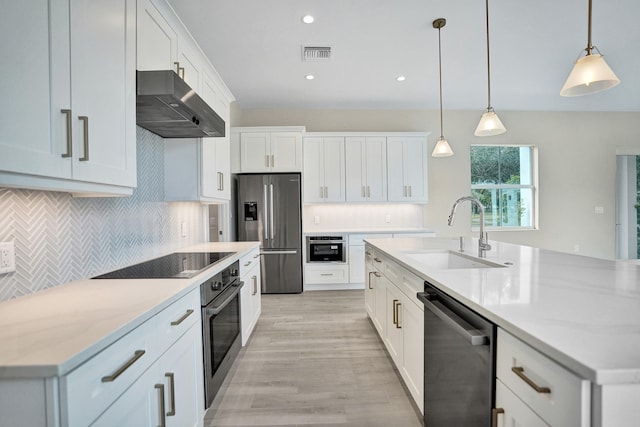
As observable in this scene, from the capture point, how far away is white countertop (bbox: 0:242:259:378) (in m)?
0.72

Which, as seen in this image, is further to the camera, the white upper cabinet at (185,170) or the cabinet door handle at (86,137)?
the white upper cabinet at (185,170)

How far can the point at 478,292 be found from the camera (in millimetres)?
1152

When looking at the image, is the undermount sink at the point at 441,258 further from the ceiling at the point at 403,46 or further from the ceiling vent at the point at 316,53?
the ceiling vent at the point at 316,53

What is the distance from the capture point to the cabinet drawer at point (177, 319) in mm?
1178

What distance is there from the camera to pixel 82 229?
61.2 inches

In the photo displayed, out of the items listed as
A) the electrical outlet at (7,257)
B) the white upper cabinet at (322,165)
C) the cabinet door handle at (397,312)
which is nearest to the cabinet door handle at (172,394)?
the electrical outlet at (7,257)

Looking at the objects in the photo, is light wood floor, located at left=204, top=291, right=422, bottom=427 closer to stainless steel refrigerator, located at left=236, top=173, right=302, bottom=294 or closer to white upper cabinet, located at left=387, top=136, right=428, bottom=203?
stainless steel refrigerator, located at left=236, top=173, right=302, bottom=294

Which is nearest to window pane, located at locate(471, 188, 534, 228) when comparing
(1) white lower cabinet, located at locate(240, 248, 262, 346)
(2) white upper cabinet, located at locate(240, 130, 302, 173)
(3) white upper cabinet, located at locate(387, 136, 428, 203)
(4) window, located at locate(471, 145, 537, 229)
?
(4) window, located at locate(471, 145, 537, 229)

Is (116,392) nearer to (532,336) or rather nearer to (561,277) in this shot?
(532,336)

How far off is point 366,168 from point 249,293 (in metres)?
2.80

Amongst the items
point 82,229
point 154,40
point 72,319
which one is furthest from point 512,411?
point 154,40

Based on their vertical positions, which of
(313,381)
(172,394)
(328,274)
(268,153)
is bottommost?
(313,381)

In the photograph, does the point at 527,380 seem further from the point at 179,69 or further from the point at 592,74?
the point at 179,69

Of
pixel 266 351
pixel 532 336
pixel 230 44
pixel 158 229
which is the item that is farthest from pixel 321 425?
pixel 230 44
